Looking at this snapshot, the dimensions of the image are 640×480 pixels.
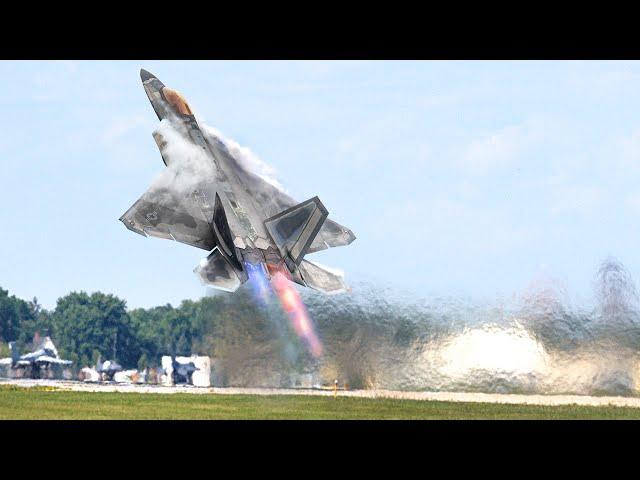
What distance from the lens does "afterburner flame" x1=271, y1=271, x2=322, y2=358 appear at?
42.4 metres

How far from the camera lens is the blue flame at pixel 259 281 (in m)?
38.7

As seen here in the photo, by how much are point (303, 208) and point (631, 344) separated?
52.5ft

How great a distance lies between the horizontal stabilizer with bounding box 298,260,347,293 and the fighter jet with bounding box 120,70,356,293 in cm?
4

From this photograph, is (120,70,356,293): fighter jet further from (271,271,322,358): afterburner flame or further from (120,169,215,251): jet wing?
(271,271,322,358): afterburner flame

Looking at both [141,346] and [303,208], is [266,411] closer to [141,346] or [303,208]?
[303,208]

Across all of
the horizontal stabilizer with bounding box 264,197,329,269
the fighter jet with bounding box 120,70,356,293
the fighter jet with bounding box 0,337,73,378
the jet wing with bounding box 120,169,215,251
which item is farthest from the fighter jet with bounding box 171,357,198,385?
the horizontal stabilizer with bounding box 264,197,329,269

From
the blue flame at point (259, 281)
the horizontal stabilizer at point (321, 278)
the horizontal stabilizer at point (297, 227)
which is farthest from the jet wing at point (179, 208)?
the horizontal stabilizer at point (321, 278)

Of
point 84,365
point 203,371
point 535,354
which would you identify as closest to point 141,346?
point 84,365

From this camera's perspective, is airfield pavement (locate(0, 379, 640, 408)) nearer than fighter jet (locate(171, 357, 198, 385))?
Yes

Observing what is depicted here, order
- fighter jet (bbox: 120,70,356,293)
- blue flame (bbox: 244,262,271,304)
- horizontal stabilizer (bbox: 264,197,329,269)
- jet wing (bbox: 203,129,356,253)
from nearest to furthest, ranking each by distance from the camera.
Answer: horizontal stabilizer (bbox: 264,197,329,269) → fighter jet (bbox: 120,70,356,293) → blue flame (bbox: 244,262,271,304) → jet wing (bbox: 203,129,356,253)

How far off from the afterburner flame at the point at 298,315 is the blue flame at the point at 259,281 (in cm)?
53

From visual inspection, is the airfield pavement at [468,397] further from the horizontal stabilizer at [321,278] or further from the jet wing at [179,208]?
the jet wing at [179,208]

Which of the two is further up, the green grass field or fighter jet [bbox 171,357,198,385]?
fighter jet [bbox 171,357,198,385]

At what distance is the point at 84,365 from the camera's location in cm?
9112
